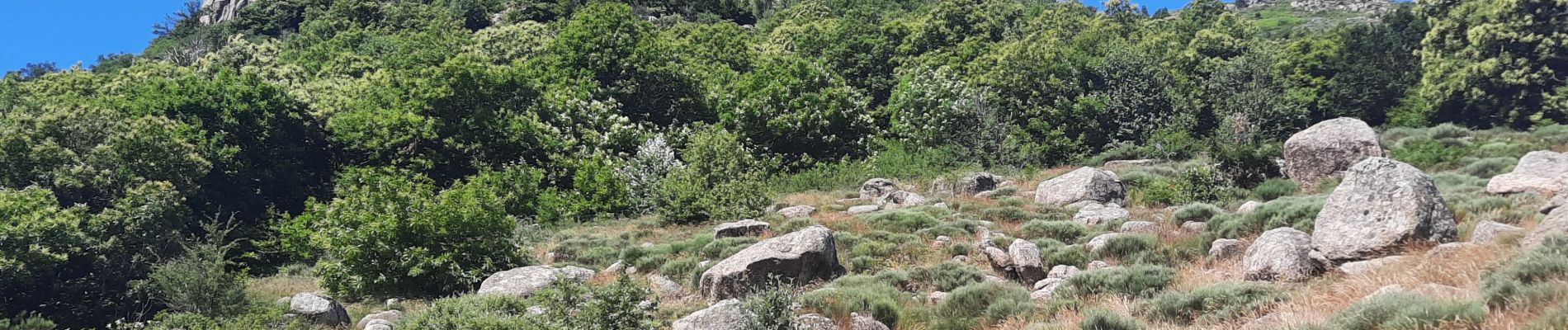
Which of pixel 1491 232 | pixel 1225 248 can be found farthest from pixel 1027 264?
pixel 1491 232

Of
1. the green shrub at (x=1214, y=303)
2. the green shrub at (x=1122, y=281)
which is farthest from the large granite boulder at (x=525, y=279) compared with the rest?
the green shrub at (x=1214, y=303)

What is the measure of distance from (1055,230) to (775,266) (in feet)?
25.0

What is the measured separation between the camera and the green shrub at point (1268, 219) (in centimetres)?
1756

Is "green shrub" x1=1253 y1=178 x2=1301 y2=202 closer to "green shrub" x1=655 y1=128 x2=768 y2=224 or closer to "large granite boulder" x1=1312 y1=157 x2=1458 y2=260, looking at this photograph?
"large granite boulder" x1=1312 y1=157 x2=1458 y2=260

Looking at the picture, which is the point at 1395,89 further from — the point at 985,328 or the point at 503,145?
the point at 985,328

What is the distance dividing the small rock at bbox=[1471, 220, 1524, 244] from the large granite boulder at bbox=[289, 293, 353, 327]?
657 inches

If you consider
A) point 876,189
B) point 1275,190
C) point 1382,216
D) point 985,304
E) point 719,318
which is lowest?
point 1275,190

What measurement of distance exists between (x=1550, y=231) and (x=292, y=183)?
128 feet

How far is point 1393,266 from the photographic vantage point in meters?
12.1

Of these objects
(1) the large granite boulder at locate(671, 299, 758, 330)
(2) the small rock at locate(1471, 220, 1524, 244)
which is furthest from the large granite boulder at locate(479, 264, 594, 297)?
(2) the small rock at locate(1471, 220, 1524, 244)

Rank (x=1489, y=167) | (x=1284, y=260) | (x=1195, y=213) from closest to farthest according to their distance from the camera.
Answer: (x=1284, y=260)
(x=1195, y=213)
(x=1489, y=167)

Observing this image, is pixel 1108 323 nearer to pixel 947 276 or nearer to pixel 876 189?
pixel 947 276

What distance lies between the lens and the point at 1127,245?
17.5 meters

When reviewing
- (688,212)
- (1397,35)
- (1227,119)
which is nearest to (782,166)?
(688,212)
